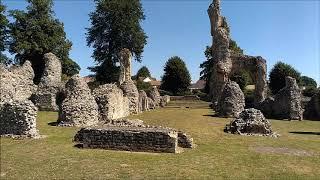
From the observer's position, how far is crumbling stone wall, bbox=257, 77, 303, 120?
28.1 m

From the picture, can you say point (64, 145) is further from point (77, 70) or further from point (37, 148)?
point (77, 70)

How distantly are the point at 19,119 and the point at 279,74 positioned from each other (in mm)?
55629

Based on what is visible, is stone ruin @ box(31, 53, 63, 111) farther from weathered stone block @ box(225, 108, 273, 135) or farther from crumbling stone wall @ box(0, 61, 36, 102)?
weathered stone block @ box(225, 108, 273, 135)

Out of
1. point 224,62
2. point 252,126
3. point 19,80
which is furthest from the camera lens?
point 224,62

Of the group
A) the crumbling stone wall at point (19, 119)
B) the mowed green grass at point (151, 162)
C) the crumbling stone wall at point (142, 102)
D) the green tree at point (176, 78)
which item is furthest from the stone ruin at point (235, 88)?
the green tree at point (176, 78)

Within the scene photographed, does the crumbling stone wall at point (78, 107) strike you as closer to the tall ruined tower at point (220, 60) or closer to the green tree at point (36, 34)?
the green tree at point (36, 34)

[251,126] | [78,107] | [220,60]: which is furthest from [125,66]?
[251,126]

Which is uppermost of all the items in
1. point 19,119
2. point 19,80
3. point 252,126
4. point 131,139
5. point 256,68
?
point 256,68

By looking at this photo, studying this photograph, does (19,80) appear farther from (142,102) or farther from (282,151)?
(282,151)

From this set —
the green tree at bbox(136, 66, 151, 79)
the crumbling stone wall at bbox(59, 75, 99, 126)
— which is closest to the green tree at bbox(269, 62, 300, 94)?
the green tree at bbox(136, 66, 151, 79)

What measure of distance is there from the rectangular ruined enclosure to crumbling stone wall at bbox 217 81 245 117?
13.1m

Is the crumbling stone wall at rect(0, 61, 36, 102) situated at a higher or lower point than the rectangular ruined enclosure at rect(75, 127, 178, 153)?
higher

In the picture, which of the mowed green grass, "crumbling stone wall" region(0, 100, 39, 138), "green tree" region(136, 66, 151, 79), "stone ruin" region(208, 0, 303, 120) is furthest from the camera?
"green tree" region(136, 66, 151, 79)

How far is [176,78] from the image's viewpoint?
69625 mm
